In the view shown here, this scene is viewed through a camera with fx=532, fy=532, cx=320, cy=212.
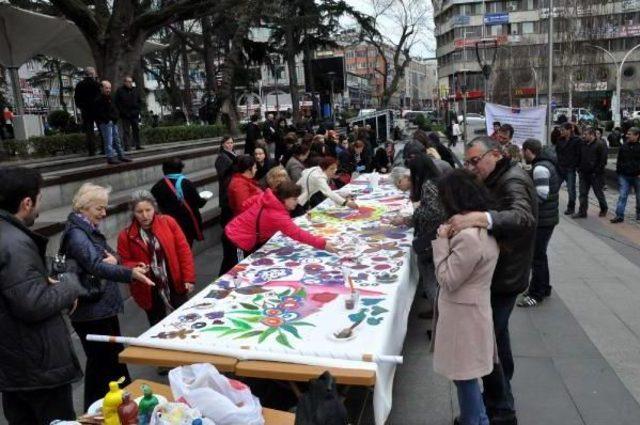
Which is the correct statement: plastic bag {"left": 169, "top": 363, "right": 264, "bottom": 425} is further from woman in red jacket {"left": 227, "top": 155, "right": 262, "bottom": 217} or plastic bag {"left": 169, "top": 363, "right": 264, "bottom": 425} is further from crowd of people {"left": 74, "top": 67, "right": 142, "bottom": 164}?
crowd of people {"left": 74, "top": 67, "right": 142, "bottom": 164}

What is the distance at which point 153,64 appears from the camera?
3972cm

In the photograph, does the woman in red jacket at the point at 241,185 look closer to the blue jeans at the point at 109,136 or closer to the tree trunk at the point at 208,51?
the blue jeans at the point at 109,136

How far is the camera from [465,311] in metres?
2.74

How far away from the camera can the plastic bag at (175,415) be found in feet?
6.82

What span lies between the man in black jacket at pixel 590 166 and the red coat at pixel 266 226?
7.23 m

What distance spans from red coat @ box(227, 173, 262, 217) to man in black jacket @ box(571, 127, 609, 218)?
6846 millimetres

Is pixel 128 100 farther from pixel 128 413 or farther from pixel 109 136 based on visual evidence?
pixel 128 413

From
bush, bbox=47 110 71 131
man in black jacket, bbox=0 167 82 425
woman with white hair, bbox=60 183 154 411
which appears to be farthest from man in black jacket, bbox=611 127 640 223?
bush, bbox=47 110 71 131

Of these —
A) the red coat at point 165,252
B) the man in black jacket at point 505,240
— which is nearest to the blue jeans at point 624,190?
the man in black jacket at point 505,240

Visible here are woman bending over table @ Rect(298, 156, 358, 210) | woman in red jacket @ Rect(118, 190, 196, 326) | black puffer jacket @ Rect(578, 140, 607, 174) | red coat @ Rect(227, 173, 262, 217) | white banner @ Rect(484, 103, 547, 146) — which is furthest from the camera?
black puffer jacket @ Rect(578, 140, 607, 174)

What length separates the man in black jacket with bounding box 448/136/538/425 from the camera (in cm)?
300

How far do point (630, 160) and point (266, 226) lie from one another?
7532 mm

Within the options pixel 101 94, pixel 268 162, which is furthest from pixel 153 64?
pixel 268 162

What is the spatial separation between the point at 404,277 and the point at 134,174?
6.85 m
